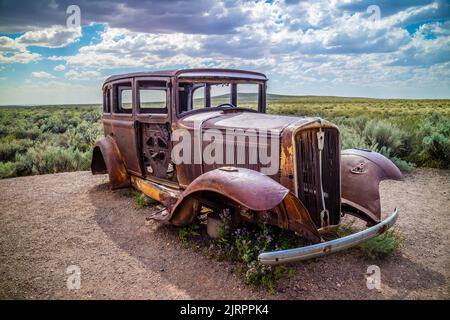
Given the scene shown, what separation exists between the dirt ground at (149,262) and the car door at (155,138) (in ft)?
2.45

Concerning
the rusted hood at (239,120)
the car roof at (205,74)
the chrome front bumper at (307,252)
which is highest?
the car roof at (205,74)

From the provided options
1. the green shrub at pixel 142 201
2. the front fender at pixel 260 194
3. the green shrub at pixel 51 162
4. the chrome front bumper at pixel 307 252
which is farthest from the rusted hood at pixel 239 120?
the green shrub at pixel 51 162

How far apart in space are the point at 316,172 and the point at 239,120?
46.6 inches

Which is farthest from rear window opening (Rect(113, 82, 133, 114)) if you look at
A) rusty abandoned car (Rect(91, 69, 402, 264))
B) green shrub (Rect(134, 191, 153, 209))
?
green shrub (Rect(134, 191, 153, 209))

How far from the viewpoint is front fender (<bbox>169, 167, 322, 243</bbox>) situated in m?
2.71

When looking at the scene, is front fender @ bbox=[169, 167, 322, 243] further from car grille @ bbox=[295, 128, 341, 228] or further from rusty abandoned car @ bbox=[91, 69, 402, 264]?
car grille @ bbox=[295, 128, 341, 228]

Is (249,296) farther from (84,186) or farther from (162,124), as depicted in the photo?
(84,186)

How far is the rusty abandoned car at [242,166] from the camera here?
118 inches

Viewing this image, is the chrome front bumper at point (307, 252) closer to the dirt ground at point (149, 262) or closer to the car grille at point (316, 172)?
the dirt ground at point (149, 262)

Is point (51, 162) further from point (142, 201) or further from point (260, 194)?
point (260, 194)

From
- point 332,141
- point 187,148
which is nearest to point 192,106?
point 187,148

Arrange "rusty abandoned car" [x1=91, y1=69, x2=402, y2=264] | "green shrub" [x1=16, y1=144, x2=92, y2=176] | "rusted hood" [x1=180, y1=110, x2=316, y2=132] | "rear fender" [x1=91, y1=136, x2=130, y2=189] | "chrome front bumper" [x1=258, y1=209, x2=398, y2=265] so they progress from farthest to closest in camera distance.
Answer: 1. "green shrub" [x1=16, y1=144, x2=92, y2=176]
2. "rear fender" [x1=91, y1=136, x2=130, y2=189]
3. "rusted hood" [x1=180, y1=110, x2=316, y2=132]
4. "rusty abandoned car" [x1=91, y1=69, x2=402, y2=264]
5. "chrome front bumper" [x1=258, y1=209, x2=398, y2=265]

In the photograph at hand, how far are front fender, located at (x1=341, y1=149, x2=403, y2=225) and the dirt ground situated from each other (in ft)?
1.66

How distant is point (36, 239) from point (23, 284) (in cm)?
113
